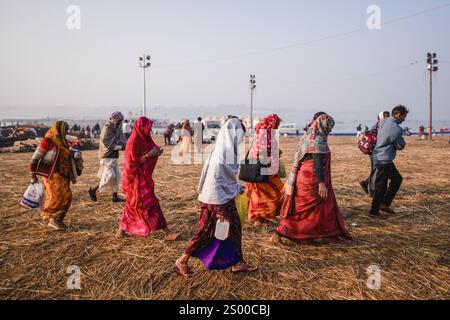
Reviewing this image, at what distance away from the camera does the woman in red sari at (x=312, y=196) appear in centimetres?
455

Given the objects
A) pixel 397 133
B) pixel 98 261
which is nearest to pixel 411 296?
pixel 397 133

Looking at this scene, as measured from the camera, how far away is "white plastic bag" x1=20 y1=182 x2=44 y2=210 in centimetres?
523

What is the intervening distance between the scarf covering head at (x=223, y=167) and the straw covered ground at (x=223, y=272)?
96 cm

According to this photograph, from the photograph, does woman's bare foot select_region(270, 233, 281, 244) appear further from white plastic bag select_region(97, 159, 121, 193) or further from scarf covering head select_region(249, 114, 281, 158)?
white plastic bag select_region(97, 159, 121, 193)

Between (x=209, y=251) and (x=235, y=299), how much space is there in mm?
598

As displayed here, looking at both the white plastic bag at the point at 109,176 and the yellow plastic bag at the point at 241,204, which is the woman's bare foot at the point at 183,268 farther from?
the white plastic bag at the point at 109,176

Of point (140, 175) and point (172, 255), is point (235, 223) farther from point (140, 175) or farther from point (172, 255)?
point (140, 175)

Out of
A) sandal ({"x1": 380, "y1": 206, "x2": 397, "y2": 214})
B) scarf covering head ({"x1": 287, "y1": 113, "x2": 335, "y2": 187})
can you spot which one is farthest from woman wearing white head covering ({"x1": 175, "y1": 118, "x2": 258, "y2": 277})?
sandal ({"x1": 380, "y1": 206, "x2": 397, "y2": 214})

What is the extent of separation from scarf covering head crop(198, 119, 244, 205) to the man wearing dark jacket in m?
3.43

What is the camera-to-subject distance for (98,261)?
4293 millimetres

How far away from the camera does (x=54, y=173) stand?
5398mm

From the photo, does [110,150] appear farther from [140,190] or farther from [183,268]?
[183,268]

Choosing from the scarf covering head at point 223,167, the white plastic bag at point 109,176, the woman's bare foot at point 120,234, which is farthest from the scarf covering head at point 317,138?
the white plastic bag at point 109,176
